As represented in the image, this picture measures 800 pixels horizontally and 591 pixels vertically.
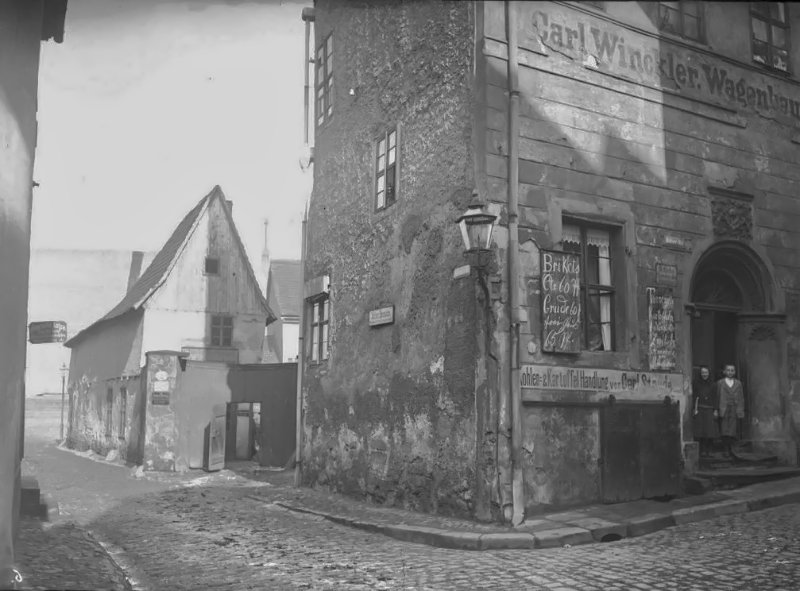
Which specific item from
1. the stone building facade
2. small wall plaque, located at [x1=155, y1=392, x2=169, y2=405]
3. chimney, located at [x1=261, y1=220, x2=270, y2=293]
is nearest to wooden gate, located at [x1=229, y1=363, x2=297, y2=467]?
small wall plaque, located at [x1=155, y1=392, x2=169, y2=405]

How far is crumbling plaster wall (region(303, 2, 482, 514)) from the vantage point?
34.1ft

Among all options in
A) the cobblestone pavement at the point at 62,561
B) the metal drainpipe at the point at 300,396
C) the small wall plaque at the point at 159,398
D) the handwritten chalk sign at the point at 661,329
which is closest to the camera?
the cobblestone pavement at the point at 62,561

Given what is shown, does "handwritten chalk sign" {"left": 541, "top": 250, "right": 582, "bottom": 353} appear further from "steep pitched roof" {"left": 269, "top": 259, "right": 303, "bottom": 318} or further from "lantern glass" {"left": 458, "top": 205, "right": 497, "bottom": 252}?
"steep pitched roof" {"left": 269, "top": 259, "right": 303, "bottom": 318}

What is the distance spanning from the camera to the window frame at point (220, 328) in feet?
90.1

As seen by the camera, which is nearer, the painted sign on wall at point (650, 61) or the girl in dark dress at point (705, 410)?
the painted sign on wall at point (650, 61)

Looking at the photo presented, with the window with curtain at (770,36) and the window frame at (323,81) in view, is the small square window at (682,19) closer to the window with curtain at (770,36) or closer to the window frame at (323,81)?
the window with curtain at (770,36)

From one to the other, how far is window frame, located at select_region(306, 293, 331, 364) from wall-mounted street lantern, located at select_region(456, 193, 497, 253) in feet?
18.2

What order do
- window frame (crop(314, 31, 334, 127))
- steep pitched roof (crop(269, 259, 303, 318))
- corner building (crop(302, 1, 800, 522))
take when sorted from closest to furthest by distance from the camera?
corner building (crop(302, 1, 800, 522))
window frame (crop(314, 31, 334, 127))
steep pitched roof (crop(269, 259, 303, 318))

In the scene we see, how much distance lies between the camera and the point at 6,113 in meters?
5.58

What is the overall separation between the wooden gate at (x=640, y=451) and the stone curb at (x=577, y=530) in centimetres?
91

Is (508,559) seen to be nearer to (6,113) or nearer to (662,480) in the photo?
(662,480)

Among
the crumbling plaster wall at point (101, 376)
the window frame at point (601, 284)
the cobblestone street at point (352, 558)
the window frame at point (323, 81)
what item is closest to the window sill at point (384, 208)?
the window frame at point (601, 284)

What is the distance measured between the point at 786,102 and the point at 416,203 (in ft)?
20.7

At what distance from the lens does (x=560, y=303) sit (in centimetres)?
1015
